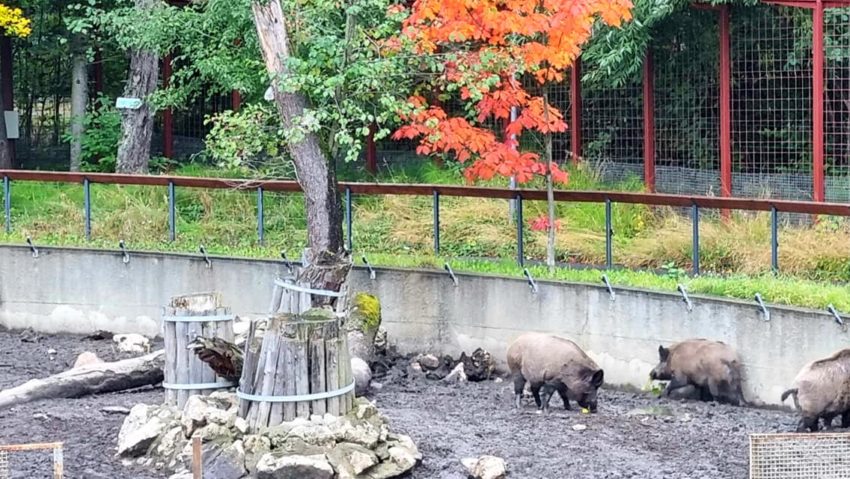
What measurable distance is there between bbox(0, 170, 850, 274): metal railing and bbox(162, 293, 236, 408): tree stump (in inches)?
191

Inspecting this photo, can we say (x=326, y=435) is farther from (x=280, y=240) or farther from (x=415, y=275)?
(x=280, y=240)

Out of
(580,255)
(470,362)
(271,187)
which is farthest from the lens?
(271,187)

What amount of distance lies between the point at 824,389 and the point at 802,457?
2182 millimetres

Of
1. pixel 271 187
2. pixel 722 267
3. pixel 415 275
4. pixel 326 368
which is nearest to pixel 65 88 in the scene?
pixel 271 187

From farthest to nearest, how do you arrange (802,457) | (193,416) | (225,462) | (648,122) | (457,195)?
(648,122), (457,195), (193,416), (225,462), (802,457)

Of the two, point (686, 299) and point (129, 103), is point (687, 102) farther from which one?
point (129, 103)

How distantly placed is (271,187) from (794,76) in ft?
23.8

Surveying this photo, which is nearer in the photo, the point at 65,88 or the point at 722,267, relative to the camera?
the point at 722,267

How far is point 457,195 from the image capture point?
16156mm

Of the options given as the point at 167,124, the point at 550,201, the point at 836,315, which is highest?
the point at 167,124

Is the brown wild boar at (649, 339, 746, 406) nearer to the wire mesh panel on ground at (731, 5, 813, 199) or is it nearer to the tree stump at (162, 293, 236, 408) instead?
the tree stump at (162, 293, 236, 408)

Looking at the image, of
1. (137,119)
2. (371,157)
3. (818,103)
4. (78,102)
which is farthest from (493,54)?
(78,102)

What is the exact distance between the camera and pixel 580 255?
635 inches

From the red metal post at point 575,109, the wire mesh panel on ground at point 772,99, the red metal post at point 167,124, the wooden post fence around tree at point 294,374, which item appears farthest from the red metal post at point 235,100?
the wooden post fence around tree at point 294,374
